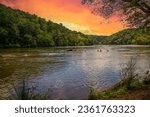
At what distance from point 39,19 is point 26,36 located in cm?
5497

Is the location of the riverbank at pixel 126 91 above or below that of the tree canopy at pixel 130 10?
below

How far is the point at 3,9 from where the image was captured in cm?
12350

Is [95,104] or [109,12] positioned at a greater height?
[109,12]

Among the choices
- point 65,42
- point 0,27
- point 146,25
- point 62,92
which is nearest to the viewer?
point 146,25

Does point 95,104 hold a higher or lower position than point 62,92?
higher

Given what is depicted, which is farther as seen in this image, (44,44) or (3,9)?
(44,44)

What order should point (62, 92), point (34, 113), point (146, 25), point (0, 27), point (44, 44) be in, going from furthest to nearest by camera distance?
point (44, 44)
point (0, 27)
point (62, 92)
point (146, 25)
point (34, 113)

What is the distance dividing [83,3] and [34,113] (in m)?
8.28

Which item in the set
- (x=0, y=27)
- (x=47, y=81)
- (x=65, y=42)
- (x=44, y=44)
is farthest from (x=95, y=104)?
(x=65, y=42)

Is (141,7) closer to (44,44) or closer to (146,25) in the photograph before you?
(146,25)

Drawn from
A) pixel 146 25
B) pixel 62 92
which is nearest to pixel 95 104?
pixel 146 25

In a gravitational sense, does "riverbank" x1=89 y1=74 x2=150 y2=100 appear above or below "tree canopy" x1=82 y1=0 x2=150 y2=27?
below

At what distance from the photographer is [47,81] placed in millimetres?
25297

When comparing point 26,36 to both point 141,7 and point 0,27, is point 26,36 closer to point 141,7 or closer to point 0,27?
point 0,27
